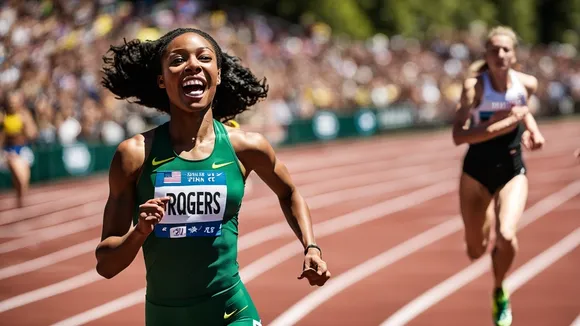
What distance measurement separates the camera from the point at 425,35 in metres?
50.9

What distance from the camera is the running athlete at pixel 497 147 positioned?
23.1 feet

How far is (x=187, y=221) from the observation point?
396 centimetres

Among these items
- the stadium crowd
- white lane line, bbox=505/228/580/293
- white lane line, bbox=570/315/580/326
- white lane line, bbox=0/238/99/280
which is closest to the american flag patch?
white lane line, bbox=570/315/580/326

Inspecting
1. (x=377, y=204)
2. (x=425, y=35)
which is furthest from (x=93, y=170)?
(x=425, y=35)

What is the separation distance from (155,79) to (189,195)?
590 mm

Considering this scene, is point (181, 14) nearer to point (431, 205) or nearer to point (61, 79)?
point (61, 79)

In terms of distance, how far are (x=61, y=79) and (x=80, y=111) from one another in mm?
646

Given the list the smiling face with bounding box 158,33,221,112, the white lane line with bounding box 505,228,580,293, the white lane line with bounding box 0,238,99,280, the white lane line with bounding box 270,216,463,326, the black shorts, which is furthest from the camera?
the white lane line with bounding box 0,238,99,280

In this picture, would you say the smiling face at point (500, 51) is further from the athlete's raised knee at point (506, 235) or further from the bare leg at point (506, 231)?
the athlete's raised knee at point (506, 235)

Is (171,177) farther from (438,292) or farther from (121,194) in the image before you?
(438,292)

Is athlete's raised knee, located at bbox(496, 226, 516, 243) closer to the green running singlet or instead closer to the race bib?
the green running singlet

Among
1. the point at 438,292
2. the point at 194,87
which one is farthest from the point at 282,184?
the point at 438,292

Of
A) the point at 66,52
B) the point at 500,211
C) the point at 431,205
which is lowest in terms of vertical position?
the point at 431,205

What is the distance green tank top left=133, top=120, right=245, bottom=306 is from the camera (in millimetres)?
3941
